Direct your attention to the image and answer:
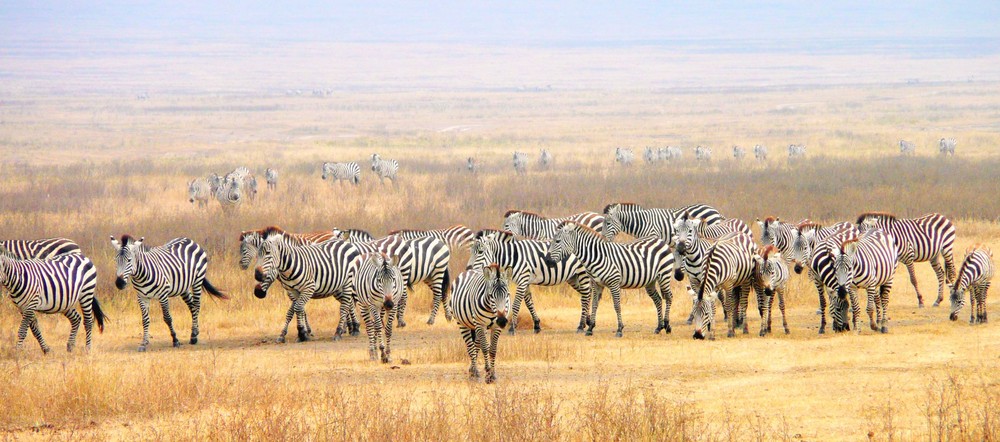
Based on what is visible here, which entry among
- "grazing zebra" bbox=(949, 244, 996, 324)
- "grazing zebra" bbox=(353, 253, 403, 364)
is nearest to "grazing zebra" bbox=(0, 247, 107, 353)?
"grazing zebra" bbox=(353, 253, 403, 364)

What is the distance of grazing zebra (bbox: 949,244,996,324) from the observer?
14.2m

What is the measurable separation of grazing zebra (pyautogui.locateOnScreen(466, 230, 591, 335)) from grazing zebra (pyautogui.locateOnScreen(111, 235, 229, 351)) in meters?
4.26

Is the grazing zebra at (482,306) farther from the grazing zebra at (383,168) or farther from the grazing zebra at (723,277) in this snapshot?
the grazing zebra at (383,168)

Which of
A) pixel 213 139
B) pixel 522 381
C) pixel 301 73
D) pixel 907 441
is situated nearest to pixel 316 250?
pixel 522 381

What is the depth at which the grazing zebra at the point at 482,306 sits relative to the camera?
33.8 ft

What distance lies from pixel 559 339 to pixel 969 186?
1966cm

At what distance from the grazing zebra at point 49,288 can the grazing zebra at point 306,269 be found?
7.21ft

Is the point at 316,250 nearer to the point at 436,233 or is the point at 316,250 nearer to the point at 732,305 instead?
the point at 436,233

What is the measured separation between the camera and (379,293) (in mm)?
12547

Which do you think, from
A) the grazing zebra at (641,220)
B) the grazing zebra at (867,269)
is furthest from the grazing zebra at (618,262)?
the grazing zebra at (641,220)

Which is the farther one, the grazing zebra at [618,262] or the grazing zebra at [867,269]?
the grazing zebra at [618,262]

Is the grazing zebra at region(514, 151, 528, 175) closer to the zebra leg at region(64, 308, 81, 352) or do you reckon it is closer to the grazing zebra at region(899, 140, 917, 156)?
the grazing zebra at region(899, 140, 917, 156)

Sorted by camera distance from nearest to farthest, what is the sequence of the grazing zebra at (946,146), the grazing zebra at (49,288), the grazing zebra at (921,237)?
the grazing zebra at (49,288)
the grazing zebra at (921,237)
the grazing zebra at (946,146)

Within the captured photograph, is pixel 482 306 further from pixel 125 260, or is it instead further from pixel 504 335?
pixel 125 260
